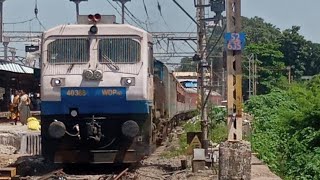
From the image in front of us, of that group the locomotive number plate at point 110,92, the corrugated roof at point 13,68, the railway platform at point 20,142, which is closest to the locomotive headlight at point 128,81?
the locomotive number plate at point 110,92

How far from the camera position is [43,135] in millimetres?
14133

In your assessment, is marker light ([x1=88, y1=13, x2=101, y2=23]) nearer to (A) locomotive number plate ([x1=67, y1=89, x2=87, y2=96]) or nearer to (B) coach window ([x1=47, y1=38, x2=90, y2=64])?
(B) coach window ([x1=47, y1=38, x2=90, y2=64])

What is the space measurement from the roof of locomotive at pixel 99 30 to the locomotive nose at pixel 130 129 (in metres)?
1.81

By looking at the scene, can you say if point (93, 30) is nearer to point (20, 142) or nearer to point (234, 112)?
point (234, 112)

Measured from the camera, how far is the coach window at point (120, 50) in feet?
46.4

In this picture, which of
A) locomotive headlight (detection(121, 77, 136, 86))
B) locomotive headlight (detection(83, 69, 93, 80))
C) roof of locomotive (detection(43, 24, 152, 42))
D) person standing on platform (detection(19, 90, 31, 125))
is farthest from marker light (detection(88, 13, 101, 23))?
person standing on platform (detection(19, 90, 31, 125))

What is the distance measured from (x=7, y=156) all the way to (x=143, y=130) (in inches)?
222

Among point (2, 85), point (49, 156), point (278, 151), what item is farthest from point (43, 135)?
point (2, 85)

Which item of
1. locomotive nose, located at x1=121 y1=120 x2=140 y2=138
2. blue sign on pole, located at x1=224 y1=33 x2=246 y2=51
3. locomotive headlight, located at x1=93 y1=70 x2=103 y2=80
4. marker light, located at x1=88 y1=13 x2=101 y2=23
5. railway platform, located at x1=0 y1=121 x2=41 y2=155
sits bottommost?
railway platform, located at x1=0 y1=121 x2=41 y2=155

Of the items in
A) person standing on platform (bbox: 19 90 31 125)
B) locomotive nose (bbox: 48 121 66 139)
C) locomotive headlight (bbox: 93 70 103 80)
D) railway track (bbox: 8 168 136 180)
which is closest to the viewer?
railway track (bbox: 8 168 136 180)

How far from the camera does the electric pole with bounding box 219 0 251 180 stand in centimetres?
1000

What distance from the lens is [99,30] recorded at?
14180 mm

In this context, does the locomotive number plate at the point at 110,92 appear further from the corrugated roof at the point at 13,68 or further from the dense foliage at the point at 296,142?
the corrugated roof at the point at 13,68

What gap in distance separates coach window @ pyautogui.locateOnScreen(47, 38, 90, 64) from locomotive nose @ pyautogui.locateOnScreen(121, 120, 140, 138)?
1563mm
